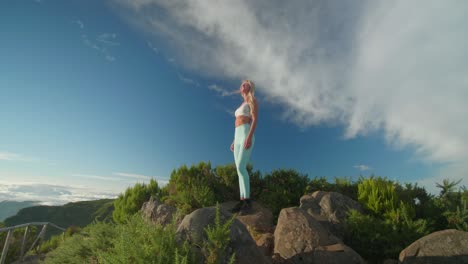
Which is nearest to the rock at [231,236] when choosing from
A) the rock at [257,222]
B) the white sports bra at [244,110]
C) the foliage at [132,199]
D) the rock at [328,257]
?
the rock at [328,257]

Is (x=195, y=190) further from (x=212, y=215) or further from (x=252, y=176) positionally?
(x=212, y=215)

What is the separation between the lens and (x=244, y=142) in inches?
294

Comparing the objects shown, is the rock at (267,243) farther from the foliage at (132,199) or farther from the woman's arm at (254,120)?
the foliage at (132,199)

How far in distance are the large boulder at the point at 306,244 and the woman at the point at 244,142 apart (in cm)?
159

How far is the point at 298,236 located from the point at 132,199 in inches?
291

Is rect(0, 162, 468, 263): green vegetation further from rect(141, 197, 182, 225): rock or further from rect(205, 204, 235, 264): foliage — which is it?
rect(141, 197, 182, 225): rock

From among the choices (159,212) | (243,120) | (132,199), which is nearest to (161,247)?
(243,120)

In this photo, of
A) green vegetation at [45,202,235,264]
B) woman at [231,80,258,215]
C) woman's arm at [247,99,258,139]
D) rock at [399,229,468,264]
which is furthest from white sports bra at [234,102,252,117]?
rock at [399,229,468,264]

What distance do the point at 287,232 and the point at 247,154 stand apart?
7.95ft

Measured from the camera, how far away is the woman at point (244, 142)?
7492 millimetres

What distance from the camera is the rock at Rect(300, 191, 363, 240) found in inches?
297

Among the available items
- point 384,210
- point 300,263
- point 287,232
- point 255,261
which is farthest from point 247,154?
point 384,210

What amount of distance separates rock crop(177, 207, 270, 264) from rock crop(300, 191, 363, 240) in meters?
4.09

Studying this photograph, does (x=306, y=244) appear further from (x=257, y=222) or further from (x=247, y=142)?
(x=247, y=142)
